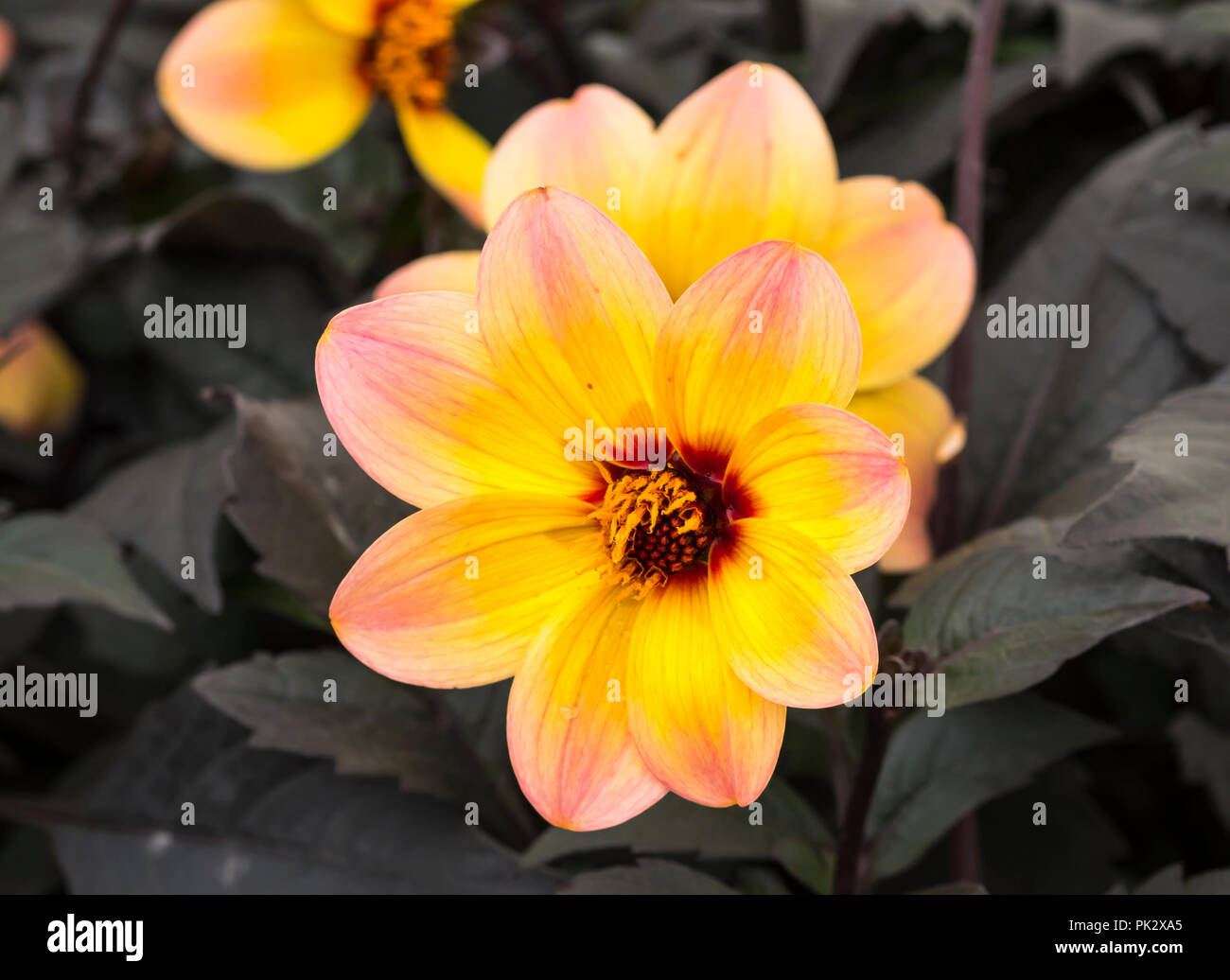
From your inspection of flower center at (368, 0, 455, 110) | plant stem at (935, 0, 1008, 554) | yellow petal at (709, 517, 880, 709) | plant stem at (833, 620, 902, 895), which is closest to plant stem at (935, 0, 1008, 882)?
plant stem at (935, 0, 1008, 554)

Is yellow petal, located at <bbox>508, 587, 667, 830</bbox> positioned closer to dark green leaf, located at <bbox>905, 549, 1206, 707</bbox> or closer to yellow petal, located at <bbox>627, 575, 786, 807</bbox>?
yellow petal, located at <bbox>627, 575, 786, 807</bbox>

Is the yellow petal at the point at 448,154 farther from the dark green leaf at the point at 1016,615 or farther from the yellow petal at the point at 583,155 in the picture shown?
the dark green leaf at the point at 1016,615

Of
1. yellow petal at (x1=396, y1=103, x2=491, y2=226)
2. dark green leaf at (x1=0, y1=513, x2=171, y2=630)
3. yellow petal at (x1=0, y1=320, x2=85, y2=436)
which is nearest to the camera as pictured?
dark green leaf at (x1=0, y1=513, x2=171, y2=630)

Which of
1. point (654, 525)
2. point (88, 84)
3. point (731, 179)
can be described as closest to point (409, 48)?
point (88, 84)

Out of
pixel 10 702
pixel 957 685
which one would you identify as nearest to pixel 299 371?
pixel 10 702

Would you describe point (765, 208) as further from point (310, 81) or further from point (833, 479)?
point (310, 81)

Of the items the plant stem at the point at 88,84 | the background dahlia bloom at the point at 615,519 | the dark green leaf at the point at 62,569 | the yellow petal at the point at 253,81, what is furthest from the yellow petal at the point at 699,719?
the plant stem at the point at 88,84
